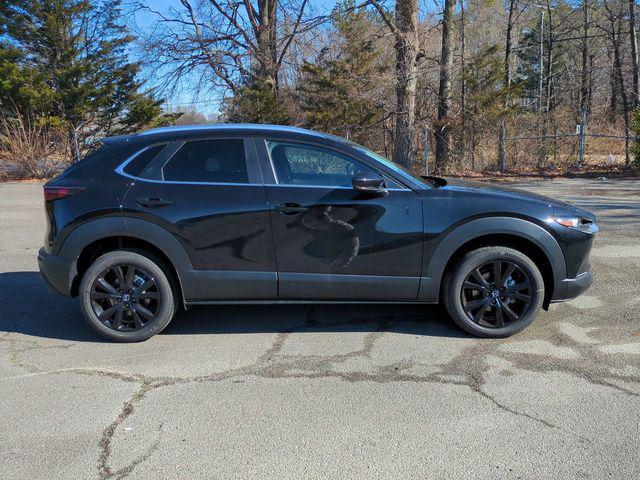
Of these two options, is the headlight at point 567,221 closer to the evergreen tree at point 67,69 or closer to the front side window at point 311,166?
the front side window at point 311,166

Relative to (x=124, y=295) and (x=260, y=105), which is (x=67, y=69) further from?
(x=124, y=295)

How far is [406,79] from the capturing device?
1773cm

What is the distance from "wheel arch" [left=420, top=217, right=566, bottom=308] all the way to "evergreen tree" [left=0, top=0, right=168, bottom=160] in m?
20.5

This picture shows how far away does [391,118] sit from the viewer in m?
19.9

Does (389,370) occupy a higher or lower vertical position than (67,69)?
lower

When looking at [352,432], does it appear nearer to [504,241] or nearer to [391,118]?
[504,241]

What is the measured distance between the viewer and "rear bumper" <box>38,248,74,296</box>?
14.5 ft

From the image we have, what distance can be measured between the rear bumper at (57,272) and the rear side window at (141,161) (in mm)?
909

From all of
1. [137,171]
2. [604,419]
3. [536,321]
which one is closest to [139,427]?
[137,171]

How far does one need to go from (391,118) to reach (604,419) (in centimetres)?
1762

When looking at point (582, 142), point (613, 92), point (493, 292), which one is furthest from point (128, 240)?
point (613, 92)

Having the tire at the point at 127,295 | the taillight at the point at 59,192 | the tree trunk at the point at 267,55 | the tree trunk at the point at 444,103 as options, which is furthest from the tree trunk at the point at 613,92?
the taillight at the point at 59,192

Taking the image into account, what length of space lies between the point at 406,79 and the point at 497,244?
1442 centimetres

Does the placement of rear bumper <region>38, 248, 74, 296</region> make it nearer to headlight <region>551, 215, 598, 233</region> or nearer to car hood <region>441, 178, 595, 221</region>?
car hood <region>441, 178, 595, 221</region>
